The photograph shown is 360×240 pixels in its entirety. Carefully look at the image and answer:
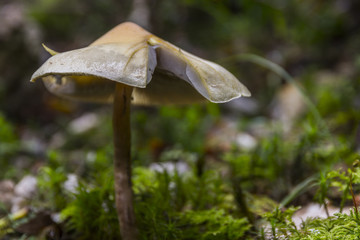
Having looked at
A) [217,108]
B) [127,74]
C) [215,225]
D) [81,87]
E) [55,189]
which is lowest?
[215,225]

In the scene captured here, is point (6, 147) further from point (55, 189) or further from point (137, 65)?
point (137, 65)

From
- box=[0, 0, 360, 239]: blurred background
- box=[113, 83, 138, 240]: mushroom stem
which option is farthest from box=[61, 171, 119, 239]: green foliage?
box=[0, 0, 360, 239]: blurred background

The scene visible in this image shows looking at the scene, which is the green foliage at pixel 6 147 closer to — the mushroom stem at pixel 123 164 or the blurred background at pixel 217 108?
the blurred background at pixel 217 108

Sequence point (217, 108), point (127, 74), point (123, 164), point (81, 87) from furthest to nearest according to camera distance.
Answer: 1. point (217, 108)
2. point (81, 87)
3. point (123, 164)
4. point (127, 74)

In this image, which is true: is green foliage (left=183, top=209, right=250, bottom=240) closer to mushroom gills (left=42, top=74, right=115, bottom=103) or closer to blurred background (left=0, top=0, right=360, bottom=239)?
blurred background (left=0, top=0, right=360, bottom=239)

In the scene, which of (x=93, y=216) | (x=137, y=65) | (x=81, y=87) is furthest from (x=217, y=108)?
(x=137, y=65)

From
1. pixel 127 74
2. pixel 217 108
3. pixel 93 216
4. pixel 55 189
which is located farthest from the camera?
pixel 217 108
